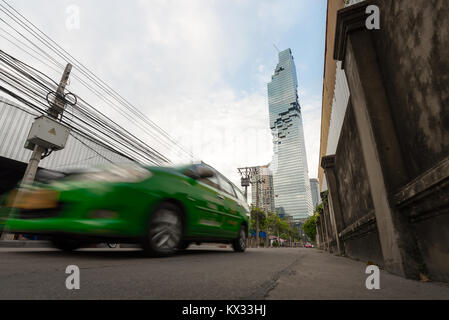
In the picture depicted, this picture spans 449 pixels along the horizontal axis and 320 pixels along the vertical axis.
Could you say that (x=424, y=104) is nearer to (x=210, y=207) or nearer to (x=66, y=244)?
(x=210, y=207)

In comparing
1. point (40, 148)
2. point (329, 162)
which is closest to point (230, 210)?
point (329, 162)

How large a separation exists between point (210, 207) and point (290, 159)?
92179 millimetres

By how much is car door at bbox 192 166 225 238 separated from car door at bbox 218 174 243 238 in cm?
17

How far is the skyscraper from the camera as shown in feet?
294

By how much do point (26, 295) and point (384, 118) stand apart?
8.79 feet

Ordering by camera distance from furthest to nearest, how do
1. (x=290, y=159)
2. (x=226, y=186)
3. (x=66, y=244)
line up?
(x=290, y=159) → (x=226, y=186) → (x=66, y=244)

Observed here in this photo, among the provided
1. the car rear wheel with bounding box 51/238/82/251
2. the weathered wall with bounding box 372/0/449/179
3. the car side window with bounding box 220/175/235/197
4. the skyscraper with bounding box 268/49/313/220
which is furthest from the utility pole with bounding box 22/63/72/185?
the skyscraper with bounding box 268/49/313/220

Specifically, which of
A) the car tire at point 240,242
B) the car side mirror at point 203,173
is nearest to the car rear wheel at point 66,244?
the car side mirror at point 203,173

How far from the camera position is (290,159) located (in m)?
91.8

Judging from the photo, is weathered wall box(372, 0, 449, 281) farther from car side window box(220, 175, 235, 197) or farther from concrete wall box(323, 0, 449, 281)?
car side window box(220, 175, 235, 197)

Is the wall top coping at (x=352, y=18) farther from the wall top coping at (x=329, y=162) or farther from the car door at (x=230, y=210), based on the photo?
the wall top coping at (x=329, y=162)

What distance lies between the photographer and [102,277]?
135 cm
